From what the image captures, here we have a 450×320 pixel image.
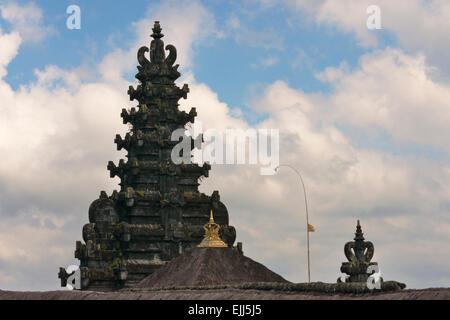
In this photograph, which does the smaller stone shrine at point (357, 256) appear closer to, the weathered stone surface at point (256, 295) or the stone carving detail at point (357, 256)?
the stone carving detail at point (357, 256)

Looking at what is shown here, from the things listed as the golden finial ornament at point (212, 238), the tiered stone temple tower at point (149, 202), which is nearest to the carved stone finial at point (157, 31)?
the tiered stone temple tower at point (149, 202)

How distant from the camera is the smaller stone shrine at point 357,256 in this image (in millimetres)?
49469

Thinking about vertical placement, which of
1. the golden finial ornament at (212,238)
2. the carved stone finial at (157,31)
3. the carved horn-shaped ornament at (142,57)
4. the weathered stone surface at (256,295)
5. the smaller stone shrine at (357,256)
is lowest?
the weathered stone surface at (256,295)

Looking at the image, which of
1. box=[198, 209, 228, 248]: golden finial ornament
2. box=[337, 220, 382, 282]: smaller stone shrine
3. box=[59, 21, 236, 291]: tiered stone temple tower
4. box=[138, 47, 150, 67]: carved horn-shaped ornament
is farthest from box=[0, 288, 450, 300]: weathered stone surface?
box=[138, 47, 150, 67]: carved horn-shaped ornament

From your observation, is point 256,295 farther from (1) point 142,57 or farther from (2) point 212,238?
(1) point 142,57

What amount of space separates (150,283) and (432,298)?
107 feet

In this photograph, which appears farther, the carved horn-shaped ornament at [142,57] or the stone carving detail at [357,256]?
the carved horn-shaped ornament at [142,57]

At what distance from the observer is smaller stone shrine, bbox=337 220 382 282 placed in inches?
1948

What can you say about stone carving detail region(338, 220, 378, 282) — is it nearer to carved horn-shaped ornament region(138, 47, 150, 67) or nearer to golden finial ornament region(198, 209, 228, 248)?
golden finial ornament region(198, 209, 228, 248)

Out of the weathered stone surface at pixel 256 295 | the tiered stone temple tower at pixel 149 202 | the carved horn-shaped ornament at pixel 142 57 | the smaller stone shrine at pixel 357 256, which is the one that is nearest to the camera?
the weathered stone surface at pixel 256 295

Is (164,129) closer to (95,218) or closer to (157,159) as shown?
(157,159)

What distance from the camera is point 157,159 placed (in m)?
76.1

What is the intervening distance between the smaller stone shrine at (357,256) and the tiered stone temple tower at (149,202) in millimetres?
24419
